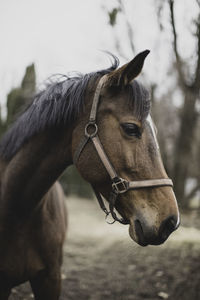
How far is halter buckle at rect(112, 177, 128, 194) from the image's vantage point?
1.82 meters

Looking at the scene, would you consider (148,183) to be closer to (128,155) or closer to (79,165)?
(128,155)

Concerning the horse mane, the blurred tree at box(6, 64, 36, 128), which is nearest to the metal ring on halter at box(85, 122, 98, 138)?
the horse mane

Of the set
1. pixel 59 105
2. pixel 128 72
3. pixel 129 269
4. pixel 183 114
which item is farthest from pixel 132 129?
pixel 183 114

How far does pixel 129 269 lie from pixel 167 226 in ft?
13.5

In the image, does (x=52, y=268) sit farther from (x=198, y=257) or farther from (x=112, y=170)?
(x=198, y=257)

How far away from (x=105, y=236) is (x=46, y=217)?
19.6 feet

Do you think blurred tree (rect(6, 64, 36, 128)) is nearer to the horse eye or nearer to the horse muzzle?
the horse eye

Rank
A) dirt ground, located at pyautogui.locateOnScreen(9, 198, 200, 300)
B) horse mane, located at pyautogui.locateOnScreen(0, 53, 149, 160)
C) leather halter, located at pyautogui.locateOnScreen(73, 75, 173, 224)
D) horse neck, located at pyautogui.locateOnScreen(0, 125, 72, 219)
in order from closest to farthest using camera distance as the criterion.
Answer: leather halter, located at pyautogui.locateOnScreen(73, 75, 173, 224)
horse mane, located at pyautogui.locateOnScreen(0, 53, 149, 160)
horse neck, located at pyautogui.locateOnScreen(0, 125, 72, 219)
dirt ground, located at pyautogui.locateOnScreen(9, 198, 200, 300)

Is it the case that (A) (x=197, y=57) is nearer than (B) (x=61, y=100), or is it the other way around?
(B) (x=61, y=100)

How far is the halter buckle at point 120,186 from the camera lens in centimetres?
182

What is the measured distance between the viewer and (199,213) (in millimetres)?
8500

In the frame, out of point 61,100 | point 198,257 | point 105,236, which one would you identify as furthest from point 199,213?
point 61,100

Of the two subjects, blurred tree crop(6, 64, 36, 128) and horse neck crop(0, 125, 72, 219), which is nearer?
horse neck crop(0, 125, 72, 219)

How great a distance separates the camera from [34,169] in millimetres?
2311
